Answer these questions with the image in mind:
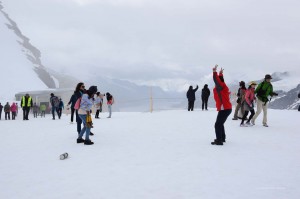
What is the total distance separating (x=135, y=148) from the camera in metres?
8.81

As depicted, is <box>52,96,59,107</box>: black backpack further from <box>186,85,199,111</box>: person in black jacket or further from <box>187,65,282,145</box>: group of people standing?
<box>187,65,282,145</box>: group of people standing

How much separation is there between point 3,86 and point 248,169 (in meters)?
95.4

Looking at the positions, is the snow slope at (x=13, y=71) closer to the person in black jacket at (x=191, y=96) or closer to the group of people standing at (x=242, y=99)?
the person in black jacket at (x=191, y=96)

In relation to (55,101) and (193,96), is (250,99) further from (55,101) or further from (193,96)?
(55,101)

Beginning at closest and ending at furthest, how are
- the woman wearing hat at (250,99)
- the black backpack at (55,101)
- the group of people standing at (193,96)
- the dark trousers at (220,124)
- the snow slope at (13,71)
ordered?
1. the dark trousers at (220,124)
2. the woman wearing hat at (250,99)
3. the black backpack at (55,101)
4. the group of people standing at (193,96)
5. the snow slope at (13,71)

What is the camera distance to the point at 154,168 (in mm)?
6602

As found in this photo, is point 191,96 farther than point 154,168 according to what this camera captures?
Yes

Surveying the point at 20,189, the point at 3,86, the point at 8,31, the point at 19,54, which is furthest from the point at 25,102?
the point at 8,31

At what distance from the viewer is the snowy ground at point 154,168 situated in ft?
17.0

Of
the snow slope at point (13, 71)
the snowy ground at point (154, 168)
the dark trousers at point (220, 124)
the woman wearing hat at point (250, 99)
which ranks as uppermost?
the snow slope at point (13, 71)

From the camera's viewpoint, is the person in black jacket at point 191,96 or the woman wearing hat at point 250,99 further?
the person in black jacket at point 191,96

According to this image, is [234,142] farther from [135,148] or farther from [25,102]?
[25,102]

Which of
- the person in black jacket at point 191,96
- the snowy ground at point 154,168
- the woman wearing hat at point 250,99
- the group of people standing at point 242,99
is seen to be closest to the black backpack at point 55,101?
the person in black jacket at point 191,96

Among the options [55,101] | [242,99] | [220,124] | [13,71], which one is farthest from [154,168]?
[13,71]
